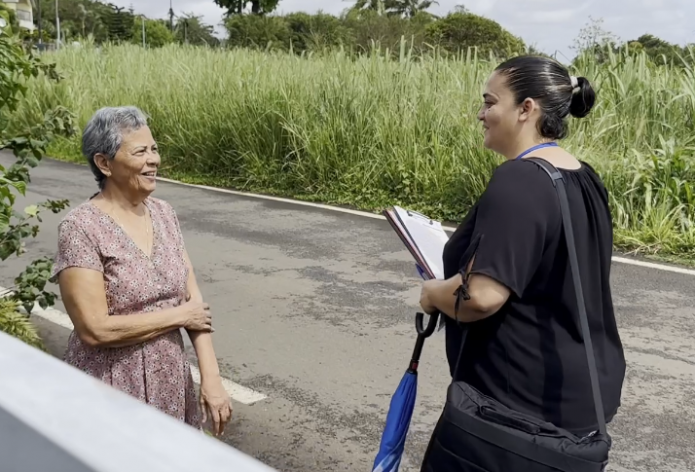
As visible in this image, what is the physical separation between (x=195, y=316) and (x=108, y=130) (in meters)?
0.68

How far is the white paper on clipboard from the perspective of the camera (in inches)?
101

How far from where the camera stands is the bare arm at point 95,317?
8.56 ft

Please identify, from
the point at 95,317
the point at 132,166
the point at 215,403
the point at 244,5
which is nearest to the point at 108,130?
the point at 132,166

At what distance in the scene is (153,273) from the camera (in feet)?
9.04

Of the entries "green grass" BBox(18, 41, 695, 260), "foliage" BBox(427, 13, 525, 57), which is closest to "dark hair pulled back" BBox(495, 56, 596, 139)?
"green grass" BBox(18, 41, 695, 260)

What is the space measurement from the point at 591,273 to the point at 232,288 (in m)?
4.81

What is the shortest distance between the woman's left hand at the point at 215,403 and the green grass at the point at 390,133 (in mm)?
6017

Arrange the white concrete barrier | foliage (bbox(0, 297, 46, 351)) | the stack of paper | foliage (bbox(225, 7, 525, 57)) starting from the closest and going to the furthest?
1. the white concrete barrier
2. the stack of paper
3. foliage (bbox(0, 297, 46, 351))
4. foliage (bbox(225, 7, 525, 57))

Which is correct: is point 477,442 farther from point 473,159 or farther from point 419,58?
point 419,58

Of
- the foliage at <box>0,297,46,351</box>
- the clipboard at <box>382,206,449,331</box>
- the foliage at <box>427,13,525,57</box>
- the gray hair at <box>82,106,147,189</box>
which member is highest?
the foliage at <box>427,13,525,57</box>

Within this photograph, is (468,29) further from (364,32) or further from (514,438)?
(514,438)

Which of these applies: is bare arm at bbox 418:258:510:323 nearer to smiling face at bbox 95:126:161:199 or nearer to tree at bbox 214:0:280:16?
smiling face at bbox 95:126:161:199

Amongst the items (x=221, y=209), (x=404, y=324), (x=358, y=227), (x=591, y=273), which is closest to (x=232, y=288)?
(x=404, y=324)

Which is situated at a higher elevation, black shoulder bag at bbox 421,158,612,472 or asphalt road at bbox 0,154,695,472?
black shoulder bag at bbox 421,158,612,472
